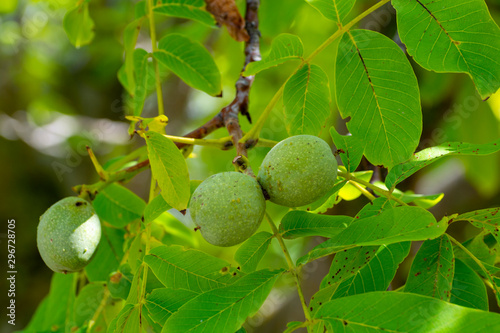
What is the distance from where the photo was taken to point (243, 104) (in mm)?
1506

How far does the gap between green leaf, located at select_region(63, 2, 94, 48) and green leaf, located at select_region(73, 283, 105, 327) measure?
1014mm

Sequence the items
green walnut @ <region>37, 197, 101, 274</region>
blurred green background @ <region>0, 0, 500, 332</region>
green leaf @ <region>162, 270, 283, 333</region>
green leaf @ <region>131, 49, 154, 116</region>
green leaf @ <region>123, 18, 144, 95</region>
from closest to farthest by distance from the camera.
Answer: green leaf @ <region>162, 270, 283, 333</region>, green walnut @ <region>37, 197, 101, 274</region>, green leaf @ <region>131, 49, 154, 116</region>, green leaf @ <region>123, 18, 144, 95</region>, blurred green background @ <region>0, 0, 500, 332</region>

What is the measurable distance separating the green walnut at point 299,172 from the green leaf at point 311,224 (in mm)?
68

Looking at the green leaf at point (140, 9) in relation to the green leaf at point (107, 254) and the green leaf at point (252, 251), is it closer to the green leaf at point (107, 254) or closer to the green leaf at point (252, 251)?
the green leaf at point (107, 254)

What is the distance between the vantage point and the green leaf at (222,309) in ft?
2.61

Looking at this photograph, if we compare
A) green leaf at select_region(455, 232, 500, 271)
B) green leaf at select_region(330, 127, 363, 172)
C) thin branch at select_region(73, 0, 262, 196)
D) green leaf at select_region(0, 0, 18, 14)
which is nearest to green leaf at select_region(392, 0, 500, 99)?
green leaf at select_region(330, 127, 363, 172)

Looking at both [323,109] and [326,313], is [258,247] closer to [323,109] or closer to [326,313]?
[326,313]

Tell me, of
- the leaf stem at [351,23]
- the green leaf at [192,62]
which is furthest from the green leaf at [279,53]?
the green leaf at [192,62]

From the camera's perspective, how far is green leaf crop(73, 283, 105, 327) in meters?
1.32

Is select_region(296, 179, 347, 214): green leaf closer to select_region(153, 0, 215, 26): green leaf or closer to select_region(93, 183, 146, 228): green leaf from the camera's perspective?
select_region(93, 183, 146, 228): green leaf

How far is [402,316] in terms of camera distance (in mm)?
703

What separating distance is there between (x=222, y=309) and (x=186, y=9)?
114cm

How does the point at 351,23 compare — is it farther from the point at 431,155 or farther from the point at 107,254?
the point at 107,254

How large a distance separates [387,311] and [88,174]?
105 inches
